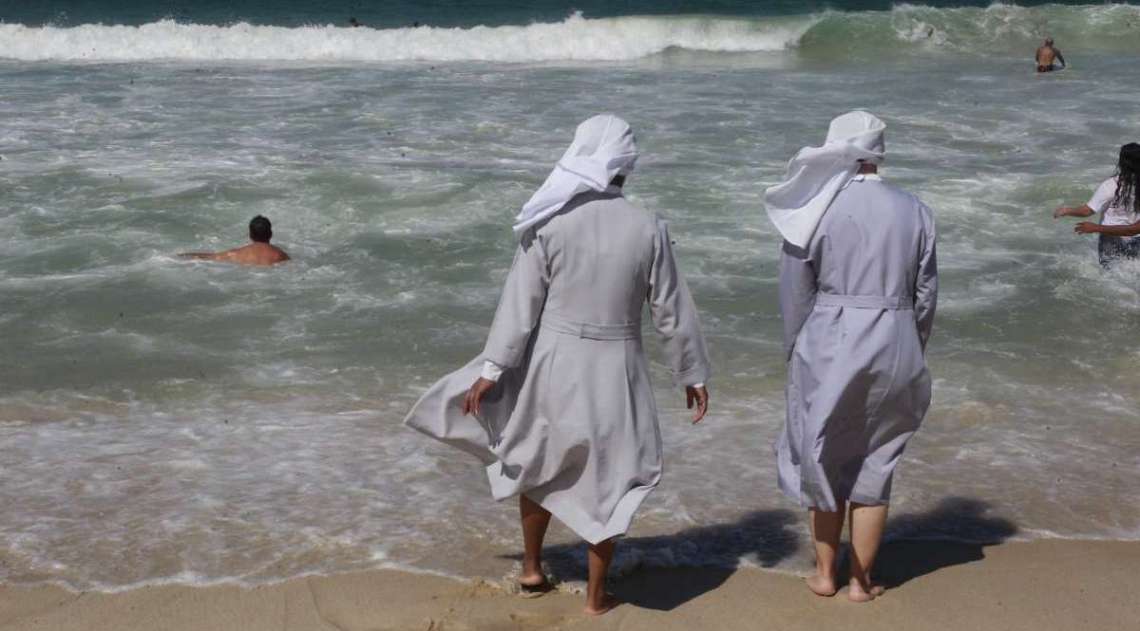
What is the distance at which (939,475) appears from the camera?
22.4ft

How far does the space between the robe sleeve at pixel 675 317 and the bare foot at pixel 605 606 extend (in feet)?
2.80

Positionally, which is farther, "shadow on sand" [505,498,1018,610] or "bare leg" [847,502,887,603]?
"shadow on sand" [505,498,1018,610]

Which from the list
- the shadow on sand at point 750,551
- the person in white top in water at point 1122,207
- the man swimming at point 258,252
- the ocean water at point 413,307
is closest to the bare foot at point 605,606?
the shadow on sand at point 750,551

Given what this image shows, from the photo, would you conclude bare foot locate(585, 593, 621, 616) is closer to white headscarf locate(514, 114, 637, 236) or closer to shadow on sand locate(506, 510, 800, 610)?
shadow on sand locate(506, 510, 800, 610)

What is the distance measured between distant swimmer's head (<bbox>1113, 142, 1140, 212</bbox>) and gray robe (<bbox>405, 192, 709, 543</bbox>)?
496 centimetres

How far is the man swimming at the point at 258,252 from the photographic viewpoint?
1094 cm

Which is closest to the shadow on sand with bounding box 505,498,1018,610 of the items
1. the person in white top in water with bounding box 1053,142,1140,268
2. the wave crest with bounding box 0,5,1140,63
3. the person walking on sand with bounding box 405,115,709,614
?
the person walking on sand with bounding box 405,115,709,614

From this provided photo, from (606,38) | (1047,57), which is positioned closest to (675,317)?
(1047,57)

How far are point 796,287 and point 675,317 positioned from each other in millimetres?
449

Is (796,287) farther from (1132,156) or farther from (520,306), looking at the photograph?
(1132,156)

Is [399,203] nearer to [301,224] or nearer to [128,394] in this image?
[301,224]

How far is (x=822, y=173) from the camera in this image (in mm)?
5008

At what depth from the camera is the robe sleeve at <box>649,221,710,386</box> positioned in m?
4.93

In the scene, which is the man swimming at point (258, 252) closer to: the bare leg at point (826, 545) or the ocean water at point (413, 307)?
the ocean water at point (413, 307)
